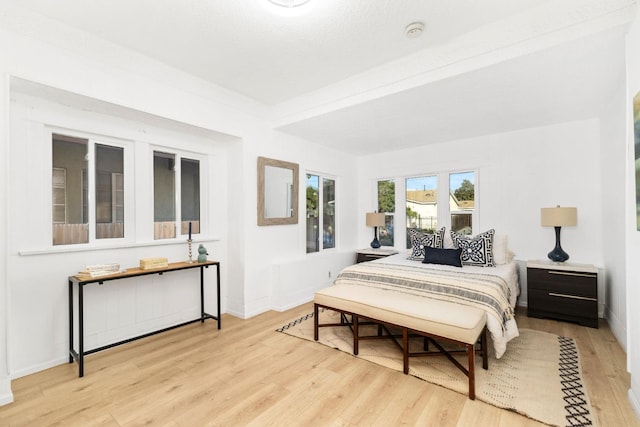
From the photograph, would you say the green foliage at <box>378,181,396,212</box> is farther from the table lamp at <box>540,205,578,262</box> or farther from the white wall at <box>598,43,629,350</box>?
the white wall at <box>598,43,629,350</box>

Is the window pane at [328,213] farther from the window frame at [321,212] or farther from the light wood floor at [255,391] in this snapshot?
the light wood floor at [255,391]

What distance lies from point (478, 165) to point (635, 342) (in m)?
3.16

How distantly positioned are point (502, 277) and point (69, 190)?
437 cm

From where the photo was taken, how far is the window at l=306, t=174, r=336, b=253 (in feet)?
16.3

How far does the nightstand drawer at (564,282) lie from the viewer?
337 centimetres

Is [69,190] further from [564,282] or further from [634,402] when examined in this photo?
[564,282]

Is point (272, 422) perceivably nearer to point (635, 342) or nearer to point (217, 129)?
point (635, 342)

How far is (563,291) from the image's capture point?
11.5 ft

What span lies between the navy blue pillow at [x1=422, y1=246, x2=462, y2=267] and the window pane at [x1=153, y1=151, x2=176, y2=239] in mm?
3195

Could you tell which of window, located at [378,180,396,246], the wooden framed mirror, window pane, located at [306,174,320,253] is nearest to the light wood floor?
the wooden framed mirror

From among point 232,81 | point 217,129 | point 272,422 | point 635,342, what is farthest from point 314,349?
point 232,81

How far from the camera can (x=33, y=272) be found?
250cm

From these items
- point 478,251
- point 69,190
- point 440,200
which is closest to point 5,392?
point 69,190

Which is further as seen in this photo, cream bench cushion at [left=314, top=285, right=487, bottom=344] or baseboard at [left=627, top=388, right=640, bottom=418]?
cream bench cushion at [left=314, top=285, right=487, bottom=344]
